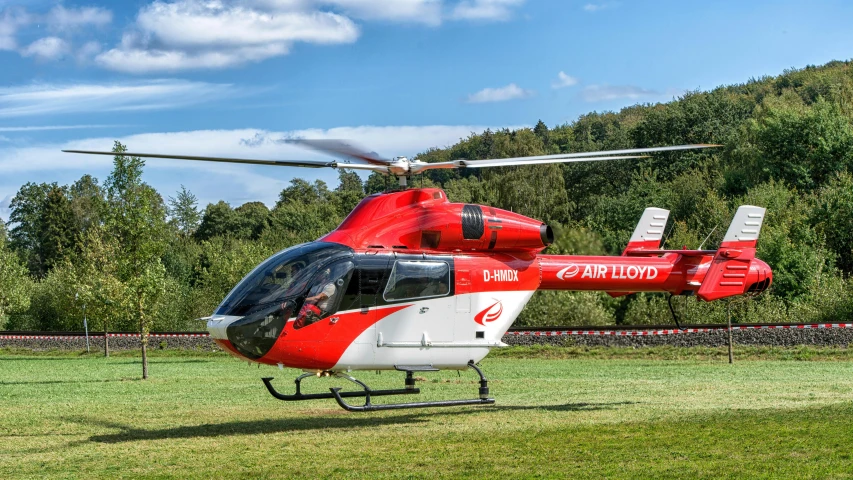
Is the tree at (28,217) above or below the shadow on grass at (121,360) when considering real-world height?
above

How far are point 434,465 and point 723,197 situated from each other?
44.1 metres

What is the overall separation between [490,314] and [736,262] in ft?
17.5

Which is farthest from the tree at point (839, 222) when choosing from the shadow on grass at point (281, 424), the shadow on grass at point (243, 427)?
the shadow on grass at point (243, 427)

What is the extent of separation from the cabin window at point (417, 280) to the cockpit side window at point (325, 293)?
0.83m

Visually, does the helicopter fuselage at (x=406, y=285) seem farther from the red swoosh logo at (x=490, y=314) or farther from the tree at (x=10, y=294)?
the tree at (x=10, y=294)

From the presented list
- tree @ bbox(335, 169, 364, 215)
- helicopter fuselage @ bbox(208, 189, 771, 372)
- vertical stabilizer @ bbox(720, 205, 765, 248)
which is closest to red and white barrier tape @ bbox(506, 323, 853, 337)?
vertical stabilizer @ bbox(720, 205, 765, 248)

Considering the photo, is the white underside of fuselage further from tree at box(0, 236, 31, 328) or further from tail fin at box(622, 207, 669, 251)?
tree at box(0, 236, 31, 328)

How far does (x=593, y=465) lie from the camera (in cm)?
1191

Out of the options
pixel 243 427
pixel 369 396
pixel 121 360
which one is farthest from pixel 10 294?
pixel 369 396

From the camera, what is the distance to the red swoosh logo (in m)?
16.1

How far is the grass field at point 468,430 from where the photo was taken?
39.7ft

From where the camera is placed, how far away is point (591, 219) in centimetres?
2530

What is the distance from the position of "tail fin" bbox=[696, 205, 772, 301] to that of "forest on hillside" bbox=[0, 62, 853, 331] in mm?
2071

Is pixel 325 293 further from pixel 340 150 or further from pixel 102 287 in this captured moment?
pixel 102 287
